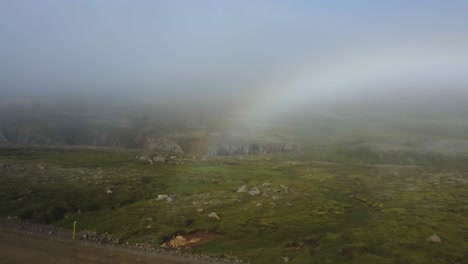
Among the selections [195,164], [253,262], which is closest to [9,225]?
[253,262]

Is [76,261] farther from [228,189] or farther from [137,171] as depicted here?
[137,171]

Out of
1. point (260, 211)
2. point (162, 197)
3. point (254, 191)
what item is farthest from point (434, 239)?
point (162, 197)

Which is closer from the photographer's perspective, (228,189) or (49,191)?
(49,191)

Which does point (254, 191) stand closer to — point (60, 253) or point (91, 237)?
point (91, 237)

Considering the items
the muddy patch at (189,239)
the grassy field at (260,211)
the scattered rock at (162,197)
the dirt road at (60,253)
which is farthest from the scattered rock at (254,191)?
the dirt road at (60,253)

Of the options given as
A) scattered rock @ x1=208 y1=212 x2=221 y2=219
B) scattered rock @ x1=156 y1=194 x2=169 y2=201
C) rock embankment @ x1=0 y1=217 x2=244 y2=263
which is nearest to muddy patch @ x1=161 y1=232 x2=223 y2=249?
rock embankment @ x1=0 y1=217 x2=244 y2=263

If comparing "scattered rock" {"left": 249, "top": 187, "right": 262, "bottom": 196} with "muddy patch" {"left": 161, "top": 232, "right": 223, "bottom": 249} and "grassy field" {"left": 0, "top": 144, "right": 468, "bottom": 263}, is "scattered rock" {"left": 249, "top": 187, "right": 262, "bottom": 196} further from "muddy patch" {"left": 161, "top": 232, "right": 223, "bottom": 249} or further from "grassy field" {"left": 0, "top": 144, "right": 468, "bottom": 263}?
"muddy patch" {"left": 161, "top": 232, "right": 223, "bottom": 249}
